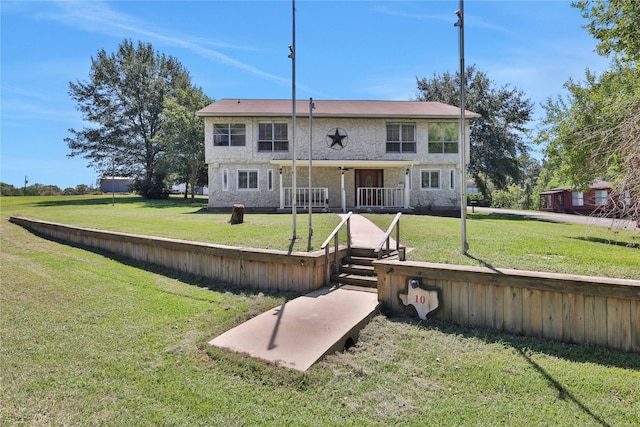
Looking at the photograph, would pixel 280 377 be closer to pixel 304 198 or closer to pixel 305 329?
pixel 305 329

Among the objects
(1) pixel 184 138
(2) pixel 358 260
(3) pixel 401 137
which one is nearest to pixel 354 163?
(3) pixel 401 137

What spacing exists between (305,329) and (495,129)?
2988cm

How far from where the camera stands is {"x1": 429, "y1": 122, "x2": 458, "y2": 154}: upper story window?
21.2m

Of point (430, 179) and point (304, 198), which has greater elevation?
point (430, 179)

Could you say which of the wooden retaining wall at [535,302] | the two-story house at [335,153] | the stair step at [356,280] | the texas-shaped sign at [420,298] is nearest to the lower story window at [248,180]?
the two-story house at [335,153]

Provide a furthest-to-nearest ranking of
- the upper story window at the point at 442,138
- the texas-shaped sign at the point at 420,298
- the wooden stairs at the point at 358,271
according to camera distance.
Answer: the upper story window at the point at 442,138 → the wooden stairs at the point at 358,271 → the texas-shaped sign at the point at 420,298

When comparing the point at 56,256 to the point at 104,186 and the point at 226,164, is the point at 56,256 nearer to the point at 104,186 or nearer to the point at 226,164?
the point at 226,164

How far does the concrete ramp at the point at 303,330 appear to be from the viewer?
13.5ft

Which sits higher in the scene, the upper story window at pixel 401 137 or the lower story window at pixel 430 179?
the upper story window at pixel 401 137

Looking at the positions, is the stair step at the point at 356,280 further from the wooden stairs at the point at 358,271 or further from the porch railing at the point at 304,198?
the porch railing at the point at 304,198

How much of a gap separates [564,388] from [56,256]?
35.5 ft

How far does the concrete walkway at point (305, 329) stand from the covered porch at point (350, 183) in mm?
13050

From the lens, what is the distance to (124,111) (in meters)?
36.0

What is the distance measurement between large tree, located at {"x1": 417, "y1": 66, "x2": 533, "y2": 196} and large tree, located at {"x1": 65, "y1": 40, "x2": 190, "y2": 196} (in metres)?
28.5
